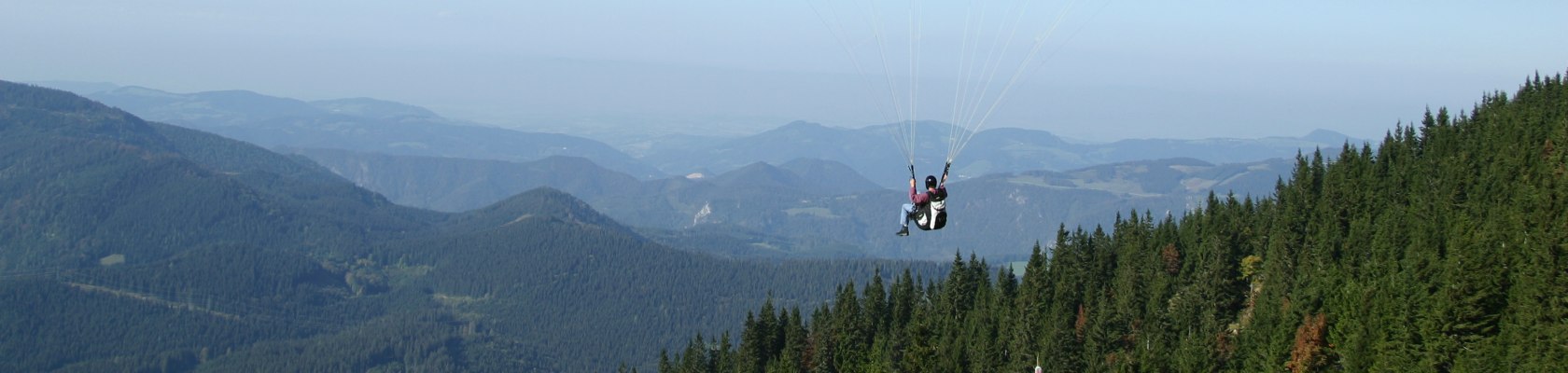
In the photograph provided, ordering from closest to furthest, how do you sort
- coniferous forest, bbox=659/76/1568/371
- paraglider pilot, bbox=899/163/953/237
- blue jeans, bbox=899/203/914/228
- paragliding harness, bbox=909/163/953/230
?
1. paragliding harness, bbox=909/163/953/230
2. paraglider pilot, bbox=899/163/953/237
3. blue jeans, bbox=899/203/914/228
4. coniferous forest, bbox=659/76/1568/371

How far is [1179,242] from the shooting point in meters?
100

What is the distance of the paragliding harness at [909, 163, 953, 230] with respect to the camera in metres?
47.5

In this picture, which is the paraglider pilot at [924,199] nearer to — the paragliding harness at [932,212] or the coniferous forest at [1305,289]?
the paragliding harness at [932,212]

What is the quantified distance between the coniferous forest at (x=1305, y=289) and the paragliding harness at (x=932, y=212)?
2585 cm

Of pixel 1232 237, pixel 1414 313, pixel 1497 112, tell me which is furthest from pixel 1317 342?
pixel 1497 112

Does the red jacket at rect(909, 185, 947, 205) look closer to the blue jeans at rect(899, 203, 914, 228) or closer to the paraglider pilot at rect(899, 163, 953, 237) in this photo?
the paraglider pilot at rect(899, 163, 953, 237)

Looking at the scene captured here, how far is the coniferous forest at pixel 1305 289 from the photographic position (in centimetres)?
6056

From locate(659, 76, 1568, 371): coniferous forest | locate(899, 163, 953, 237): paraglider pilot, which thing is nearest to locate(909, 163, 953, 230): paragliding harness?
locate(899, 163, 953, 237): paraglider pilot

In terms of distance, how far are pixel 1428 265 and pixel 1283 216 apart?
2801 centimetres

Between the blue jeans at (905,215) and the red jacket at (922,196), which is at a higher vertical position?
the red jacket at (922,196)

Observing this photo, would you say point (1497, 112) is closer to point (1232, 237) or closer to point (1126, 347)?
point (1232, 237)

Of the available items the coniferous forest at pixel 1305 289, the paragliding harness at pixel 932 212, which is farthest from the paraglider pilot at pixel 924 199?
the coniferous forest at pixel 1305 289

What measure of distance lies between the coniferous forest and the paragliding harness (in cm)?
A: 2585

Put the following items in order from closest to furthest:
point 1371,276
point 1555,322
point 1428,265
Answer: point 1555,322
point 1428,265
point 1371,276
